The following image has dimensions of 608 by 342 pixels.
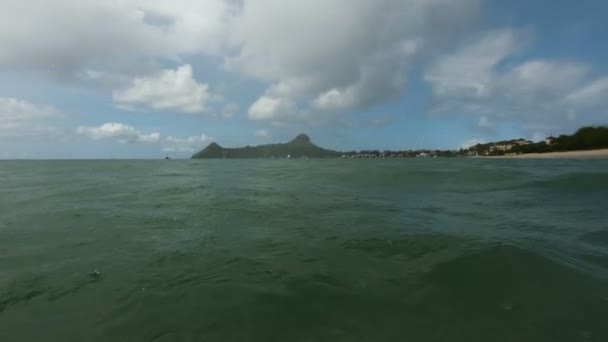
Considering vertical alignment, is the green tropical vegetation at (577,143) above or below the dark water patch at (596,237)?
above

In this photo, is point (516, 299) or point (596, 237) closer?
point (516, 299)

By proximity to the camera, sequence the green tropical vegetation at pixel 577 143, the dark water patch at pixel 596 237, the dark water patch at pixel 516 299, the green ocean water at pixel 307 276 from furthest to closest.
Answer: the green tropical vegetation at pixel 577 143 → the dark water patch at pixel 596 237 → the green ocean water at pixel 307 276 → the dark water patch at pixel 516 299

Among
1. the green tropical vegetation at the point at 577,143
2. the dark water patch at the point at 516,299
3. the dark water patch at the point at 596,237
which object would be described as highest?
the green tropical vegetation at the point at 577,143

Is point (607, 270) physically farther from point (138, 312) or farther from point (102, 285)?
point (102, 285)

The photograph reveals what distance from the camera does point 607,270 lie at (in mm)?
7355

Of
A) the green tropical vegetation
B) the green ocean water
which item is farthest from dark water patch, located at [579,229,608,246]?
the green tropical vegetation

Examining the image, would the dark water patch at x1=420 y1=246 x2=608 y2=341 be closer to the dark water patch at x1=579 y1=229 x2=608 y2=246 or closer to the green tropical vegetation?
the dark water patch at x1=579 y1=229 x2=608 y2=246

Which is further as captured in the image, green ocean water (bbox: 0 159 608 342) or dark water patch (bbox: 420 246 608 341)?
green ocean water (bbox: 0 159 608 342)

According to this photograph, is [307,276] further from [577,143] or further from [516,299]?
[577,143]

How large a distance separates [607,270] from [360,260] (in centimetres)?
545

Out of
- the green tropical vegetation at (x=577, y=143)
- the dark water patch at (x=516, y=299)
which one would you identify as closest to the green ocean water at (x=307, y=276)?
the dark water patch at (x=516, y=299)

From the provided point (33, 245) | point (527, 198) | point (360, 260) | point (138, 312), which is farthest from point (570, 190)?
point (33, 245)

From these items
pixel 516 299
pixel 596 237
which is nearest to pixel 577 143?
pixel 596 237

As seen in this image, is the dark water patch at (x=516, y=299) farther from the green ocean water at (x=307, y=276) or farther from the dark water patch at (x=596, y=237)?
the dark water patch at (x=596, y=237)
